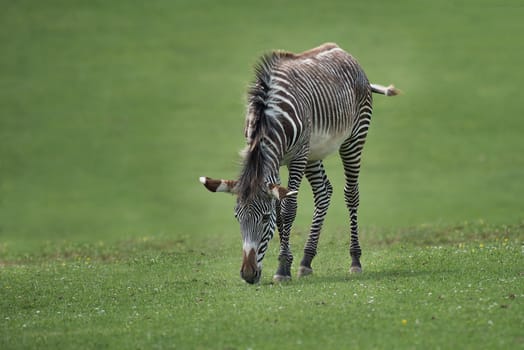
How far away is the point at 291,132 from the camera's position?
12992 mm

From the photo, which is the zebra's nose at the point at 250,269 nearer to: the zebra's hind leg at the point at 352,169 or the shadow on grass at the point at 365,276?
the shadow on grass at the point at 365,276

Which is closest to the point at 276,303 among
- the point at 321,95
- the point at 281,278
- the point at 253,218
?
the point at 253,218

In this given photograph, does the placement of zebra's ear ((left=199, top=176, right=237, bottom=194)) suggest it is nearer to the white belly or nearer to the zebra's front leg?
the zebra's front leg

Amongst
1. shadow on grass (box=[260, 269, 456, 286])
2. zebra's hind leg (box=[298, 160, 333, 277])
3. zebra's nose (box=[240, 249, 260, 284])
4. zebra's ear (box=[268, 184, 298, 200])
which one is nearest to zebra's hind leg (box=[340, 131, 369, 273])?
zebra's hind leg (box=[298, 160, 333, 277])

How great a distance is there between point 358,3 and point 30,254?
30.0 metres

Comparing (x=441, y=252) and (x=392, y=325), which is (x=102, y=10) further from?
(x=392, y=325)

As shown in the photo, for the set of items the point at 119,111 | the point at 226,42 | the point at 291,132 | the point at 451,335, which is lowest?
the point at 119,111

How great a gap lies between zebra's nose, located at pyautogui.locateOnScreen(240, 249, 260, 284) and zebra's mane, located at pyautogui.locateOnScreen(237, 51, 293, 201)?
797mm

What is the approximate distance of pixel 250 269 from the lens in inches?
464

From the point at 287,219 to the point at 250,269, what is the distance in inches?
81.7

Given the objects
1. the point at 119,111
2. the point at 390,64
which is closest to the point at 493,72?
the point at 390,64

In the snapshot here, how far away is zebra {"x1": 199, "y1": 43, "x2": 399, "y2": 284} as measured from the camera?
475 inches

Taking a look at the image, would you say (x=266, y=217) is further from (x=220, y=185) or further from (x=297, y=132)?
(x=297, y=132)

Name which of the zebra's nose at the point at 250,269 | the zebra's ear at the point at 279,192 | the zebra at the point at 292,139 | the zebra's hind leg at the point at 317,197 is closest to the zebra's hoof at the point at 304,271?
the zebra at the point at 292,139
